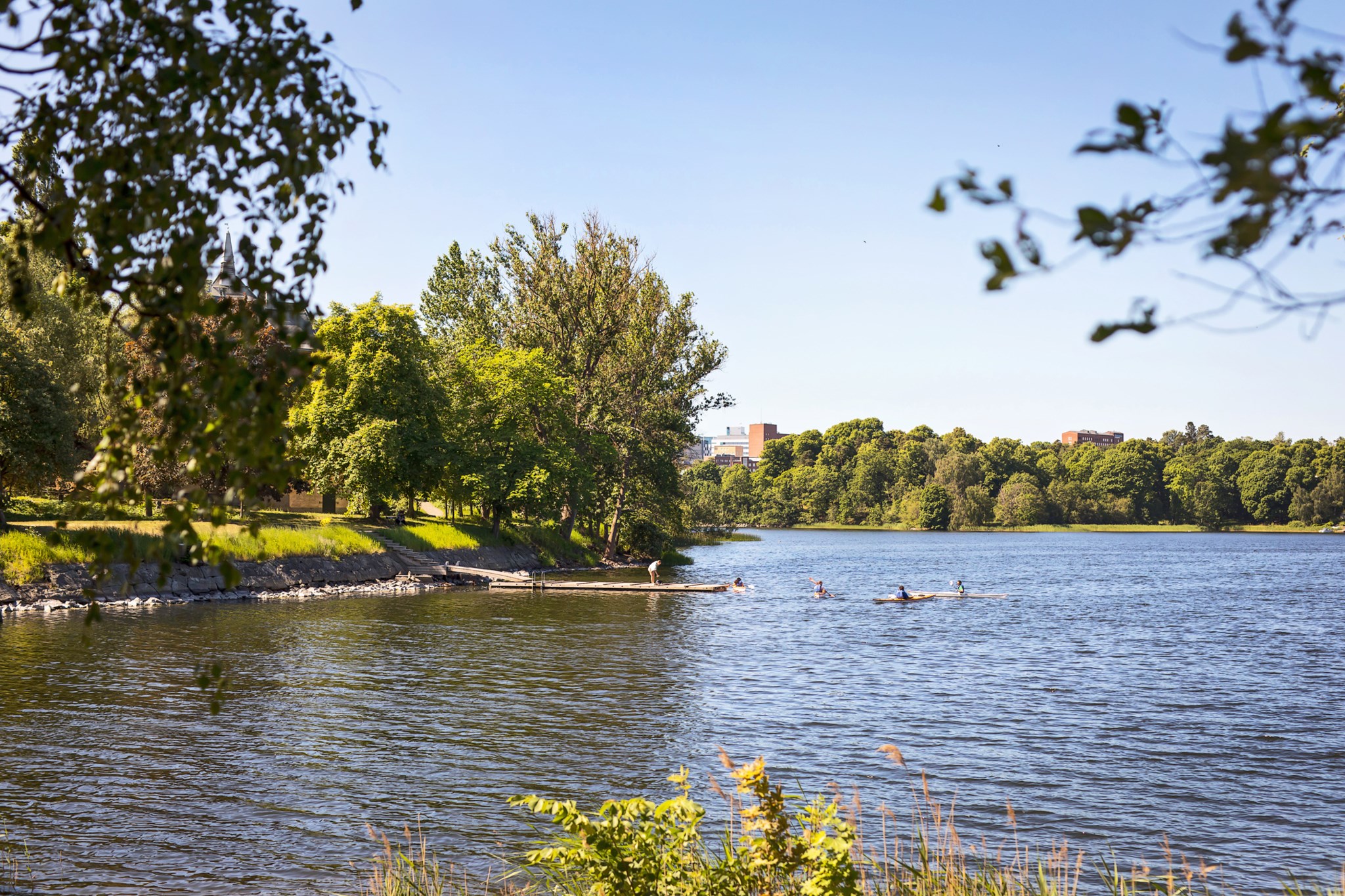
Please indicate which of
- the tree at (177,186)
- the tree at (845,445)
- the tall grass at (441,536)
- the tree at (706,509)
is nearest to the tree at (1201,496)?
the tree at (845,445)

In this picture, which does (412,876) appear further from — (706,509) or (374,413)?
(706,509)

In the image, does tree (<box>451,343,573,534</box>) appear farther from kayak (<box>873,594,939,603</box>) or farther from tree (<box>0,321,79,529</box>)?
tree (<box>0,321,79,529</box>)

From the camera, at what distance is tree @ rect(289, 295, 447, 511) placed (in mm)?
48719

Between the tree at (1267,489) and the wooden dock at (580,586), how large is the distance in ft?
454

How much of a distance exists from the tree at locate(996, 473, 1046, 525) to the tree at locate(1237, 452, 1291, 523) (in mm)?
30577

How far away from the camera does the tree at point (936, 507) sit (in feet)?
518

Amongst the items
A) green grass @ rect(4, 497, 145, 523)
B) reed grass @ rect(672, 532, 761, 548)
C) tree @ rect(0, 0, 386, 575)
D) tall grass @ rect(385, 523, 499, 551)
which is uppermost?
tree @ rect(0, 0, 386, 575)

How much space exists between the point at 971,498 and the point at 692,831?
156742mm

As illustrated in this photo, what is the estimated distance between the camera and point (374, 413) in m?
50.4

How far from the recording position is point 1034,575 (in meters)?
66.5

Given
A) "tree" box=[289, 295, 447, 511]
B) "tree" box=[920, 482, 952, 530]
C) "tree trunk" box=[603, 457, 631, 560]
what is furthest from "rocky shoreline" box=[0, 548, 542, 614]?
"tree" box=[920, 482, 952, 530]

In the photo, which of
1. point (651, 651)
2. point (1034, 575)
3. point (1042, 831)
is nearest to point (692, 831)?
point (1042, 831)

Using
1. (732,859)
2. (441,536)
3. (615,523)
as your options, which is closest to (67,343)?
(441,536)

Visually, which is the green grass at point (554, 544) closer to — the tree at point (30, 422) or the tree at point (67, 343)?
the tree at point (67, 343)
